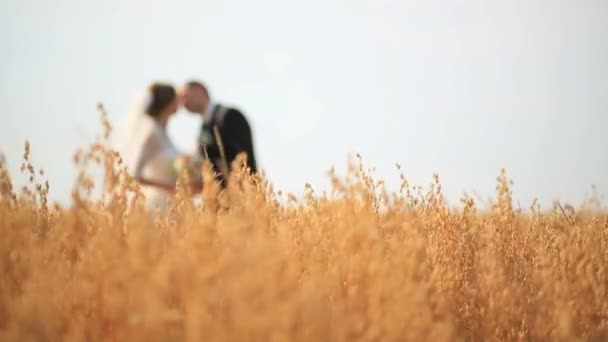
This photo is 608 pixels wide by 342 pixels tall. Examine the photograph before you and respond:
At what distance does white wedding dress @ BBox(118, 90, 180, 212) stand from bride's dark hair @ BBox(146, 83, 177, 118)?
0.06 meters

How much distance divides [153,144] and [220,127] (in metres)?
0.54

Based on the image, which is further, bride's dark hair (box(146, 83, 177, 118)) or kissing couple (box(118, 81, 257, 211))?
bride's dark hair (box(146, 83, 177, 118))

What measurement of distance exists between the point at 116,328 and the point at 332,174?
1.11m

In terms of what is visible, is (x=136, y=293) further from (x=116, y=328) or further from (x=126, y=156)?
(x=126, y=156)

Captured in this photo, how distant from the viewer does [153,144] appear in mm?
4051

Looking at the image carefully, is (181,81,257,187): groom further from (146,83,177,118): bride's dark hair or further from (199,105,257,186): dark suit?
(146,83,177,118): bride's dark hair

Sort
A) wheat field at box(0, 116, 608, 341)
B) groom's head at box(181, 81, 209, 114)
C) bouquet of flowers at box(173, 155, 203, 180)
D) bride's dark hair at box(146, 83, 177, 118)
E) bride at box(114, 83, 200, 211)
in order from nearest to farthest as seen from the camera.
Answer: wheat field at box(0, 116, 608, 341), bouquet of flowers at box(173, 155, 203, 180), bride at box(114, 83, 200, 211), bride's dark hair at box(146, 83, 177, 118), groom's head at box(181, 81, 209, 114)

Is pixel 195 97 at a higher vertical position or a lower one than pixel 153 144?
higher

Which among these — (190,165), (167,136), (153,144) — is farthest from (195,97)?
(190,165)

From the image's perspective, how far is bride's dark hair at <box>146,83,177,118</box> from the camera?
421 centimetres

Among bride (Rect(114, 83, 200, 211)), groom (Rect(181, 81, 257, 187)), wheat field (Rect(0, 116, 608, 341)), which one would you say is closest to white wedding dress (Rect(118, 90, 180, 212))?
bride (Rect(114, 83, 200, 211))

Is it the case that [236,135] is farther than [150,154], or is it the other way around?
[236,135]

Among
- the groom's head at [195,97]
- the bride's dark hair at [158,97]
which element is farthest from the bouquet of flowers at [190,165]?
the groom's head at [195,97]

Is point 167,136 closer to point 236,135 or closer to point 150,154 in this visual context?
point 150,154
